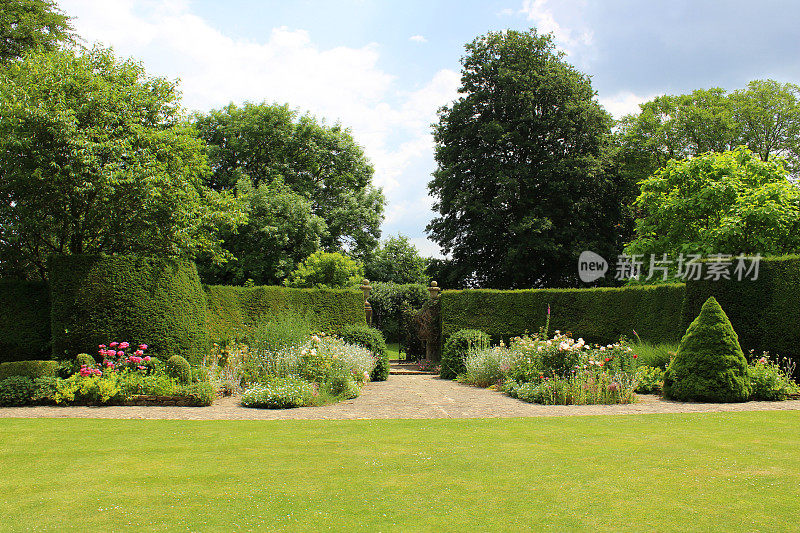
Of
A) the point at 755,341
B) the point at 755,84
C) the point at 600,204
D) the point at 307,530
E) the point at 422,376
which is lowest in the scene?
the point at 422,376

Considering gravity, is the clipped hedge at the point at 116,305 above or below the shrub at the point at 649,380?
above

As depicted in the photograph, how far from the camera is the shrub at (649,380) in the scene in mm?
11523

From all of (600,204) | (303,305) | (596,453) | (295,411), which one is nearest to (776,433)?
(596,453)

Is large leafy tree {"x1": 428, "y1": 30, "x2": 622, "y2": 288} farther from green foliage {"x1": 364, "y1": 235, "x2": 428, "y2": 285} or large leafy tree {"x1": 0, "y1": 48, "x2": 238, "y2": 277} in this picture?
large leafy tree {"x1": 0, "y1": 48, "x2": 238, "y2": 277}

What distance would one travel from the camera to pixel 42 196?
39.7 feet

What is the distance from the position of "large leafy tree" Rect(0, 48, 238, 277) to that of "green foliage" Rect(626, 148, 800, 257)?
1510cm

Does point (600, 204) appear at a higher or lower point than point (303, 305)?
higher

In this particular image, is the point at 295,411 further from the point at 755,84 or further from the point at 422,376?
the point at 755,84

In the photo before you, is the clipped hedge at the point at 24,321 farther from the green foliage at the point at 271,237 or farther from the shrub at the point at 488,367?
the green foliage at the point at 271,237

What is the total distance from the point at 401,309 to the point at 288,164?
1101 cm

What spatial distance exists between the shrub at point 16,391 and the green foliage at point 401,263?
72.2ft

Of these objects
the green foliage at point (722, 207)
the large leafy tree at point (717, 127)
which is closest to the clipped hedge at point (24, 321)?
the green foliage at point (722, 207)

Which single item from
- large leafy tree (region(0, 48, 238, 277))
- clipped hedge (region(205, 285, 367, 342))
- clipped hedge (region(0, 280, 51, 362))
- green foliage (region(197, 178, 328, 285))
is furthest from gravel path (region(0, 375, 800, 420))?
green foliage (region(197, 178, 328, 285))

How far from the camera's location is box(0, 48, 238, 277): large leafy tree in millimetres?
11523
